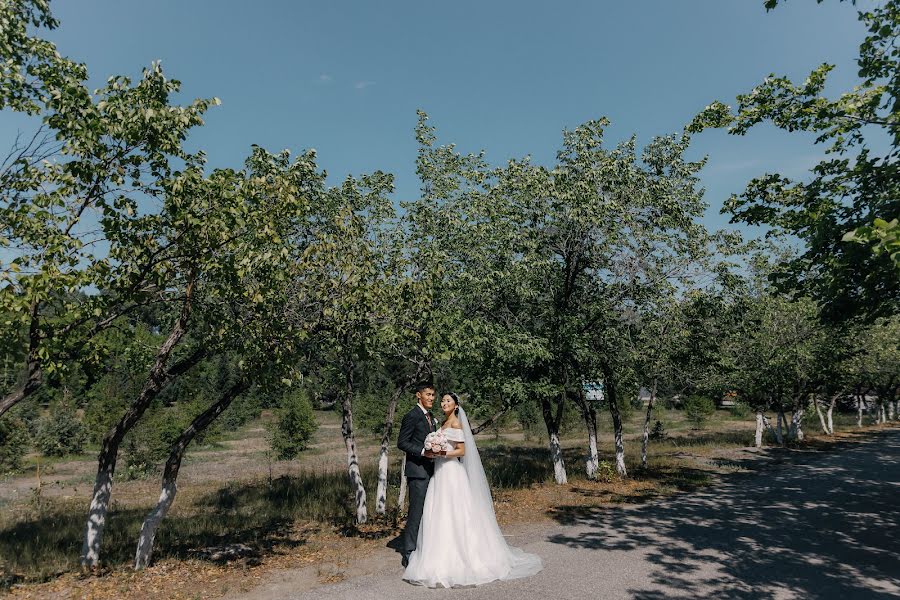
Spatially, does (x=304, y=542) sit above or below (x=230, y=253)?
below

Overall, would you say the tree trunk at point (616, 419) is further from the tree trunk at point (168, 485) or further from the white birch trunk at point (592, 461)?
the tree trunk at point (168, 485)

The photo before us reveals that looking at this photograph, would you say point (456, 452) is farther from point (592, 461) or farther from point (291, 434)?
point (291, 434)

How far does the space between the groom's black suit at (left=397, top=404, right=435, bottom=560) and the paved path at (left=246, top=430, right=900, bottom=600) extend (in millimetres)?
640

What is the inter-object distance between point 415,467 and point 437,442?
829 millimetres

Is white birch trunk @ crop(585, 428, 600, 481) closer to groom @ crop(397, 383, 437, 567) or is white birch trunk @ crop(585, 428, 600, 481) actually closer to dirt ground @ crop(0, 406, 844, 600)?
dirt ground @ crop(0, 406, 844, 600)

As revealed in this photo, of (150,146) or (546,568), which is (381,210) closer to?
(150,146)

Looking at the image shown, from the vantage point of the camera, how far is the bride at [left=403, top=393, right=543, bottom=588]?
772 centimetres

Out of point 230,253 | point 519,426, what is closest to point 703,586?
point 230,253

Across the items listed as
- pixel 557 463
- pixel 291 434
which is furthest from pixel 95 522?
pixel 291 434

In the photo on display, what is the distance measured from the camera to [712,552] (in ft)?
29.6

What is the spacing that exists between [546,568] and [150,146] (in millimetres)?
9056

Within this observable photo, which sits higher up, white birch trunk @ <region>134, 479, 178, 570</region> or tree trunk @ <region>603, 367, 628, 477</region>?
tree trunk @ <region>603, 367, 628, 477</region>

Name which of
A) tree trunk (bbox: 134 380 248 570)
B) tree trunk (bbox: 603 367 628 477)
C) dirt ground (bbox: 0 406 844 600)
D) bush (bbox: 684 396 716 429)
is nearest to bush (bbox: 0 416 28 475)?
dirt ground (bbox: 0 406 844 600)

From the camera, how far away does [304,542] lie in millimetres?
11148
